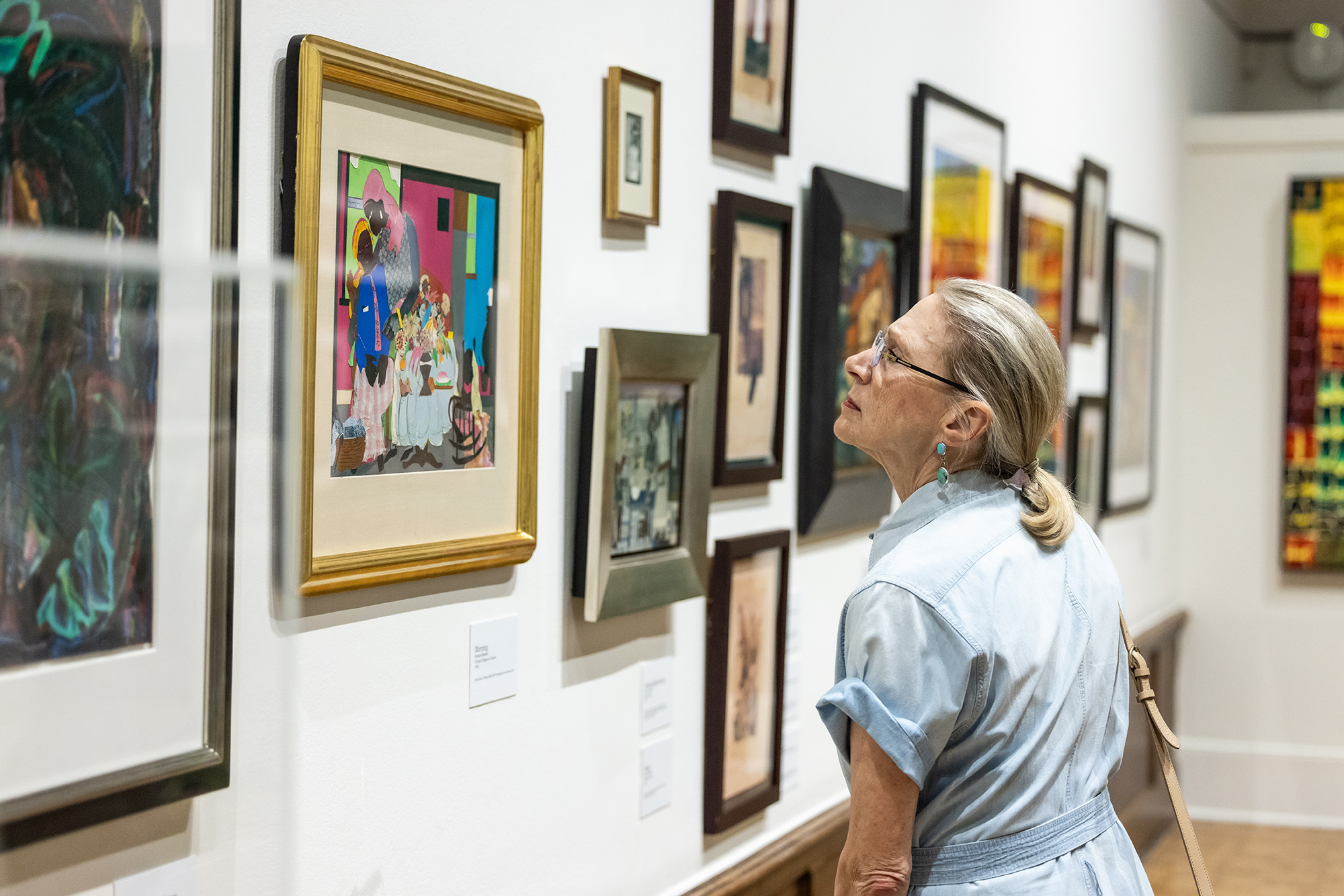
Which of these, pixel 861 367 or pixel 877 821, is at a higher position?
pixel 861 367

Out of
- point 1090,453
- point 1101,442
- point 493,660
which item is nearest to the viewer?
point 493,660

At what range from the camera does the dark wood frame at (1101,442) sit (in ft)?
14.9

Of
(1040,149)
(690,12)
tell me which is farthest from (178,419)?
(1040,149)

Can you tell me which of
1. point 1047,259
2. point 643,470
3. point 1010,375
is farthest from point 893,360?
point 1047,259

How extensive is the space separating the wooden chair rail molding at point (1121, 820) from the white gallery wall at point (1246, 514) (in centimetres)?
24

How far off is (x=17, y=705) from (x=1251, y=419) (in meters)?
6.01

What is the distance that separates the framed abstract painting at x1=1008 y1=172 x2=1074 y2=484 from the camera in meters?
3.87

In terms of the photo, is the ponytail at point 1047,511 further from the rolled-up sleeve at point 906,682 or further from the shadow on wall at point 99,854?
the shadow on wall at point 99,854

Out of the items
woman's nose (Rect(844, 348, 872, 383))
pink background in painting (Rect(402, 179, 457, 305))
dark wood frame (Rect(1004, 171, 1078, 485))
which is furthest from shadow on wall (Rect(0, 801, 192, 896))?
dark wood frame (Rect(1004, 171, 1078, 485))

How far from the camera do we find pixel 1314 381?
234 inches

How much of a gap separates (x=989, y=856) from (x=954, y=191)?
2.24m

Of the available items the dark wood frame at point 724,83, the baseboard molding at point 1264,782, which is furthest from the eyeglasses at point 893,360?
the baseboard molding at point 1264,782

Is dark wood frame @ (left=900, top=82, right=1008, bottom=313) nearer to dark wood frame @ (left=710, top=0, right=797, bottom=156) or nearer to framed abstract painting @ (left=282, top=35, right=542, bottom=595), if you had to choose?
dark wood frame @ (left=710, top=0, right=797, bottom=156)

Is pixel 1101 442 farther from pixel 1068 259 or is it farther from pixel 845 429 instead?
pixel 845 429
